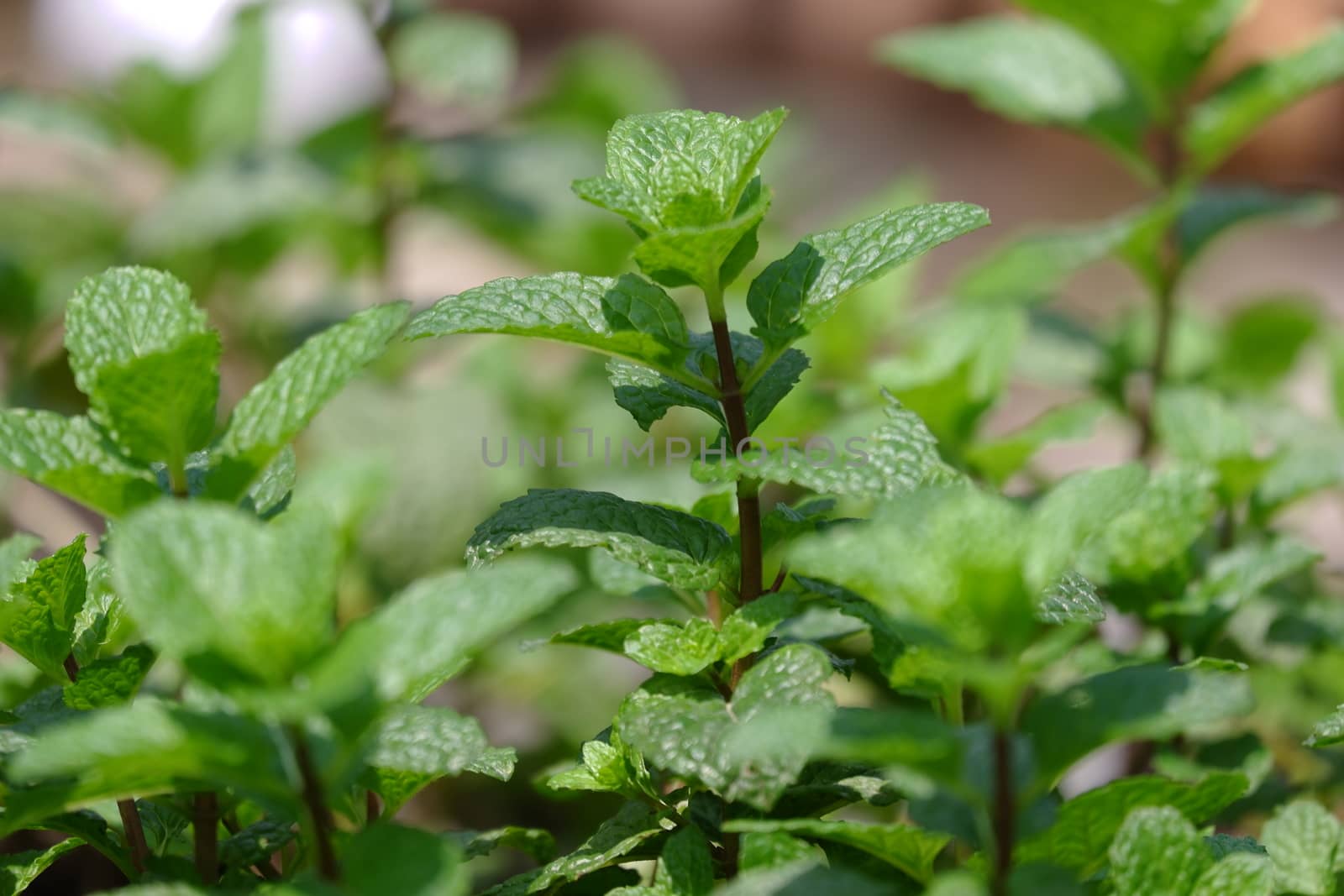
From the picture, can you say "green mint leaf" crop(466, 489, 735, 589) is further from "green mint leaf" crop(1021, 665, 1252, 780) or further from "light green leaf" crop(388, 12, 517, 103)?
"light green leaf" crop(388, 12, 517, 103)

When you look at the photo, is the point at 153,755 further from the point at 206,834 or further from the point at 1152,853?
the point at 1152,853

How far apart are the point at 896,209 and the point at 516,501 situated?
231 millimetres

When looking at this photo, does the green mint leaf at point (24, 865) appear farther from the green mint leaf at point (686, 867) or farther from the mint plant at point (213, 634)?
the green mint leaf at point (686, 867)

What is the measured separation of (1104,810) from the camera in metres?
0.56

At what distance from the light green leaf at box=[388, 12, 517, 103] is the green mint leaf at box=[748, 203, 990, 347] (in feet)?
3.55

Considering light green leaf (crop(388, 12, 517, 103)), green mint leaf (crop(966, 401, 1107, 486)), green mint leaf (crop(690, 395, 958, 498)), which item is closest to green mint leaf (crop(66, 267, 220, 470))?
green mint leaf (crop(690, 395, 958, 498))

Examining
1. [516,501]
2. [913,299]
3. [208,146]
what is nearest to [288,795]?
[516,501]

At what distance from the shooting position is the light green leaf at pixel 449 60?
1.62 meters

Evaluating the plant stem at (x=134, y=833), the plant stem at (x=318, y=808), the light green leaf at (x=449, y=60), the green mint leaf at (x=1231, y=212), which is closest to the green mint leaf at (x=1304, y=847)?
the plant stem at (x=318, y=808)

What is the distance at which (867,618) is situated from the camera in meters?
0.59

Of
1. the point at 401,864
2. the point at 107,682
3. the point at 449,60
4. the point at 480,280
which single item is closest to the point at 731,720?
the point at 401,864

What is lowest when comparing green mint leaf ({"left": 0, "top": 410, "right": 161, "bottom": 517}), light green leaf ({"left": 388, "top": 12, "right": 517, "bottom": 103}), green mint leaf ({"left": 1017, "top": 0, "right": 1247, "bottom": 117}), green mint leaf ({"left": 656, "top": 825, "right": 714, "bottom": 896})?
green mint leaf ({"left": 656, "top": 825, "right": 714, "bottom": 896})

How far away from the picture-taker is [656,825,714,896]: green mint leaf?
59 centimetres

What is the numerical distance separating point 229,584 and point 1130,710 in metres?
0.33
